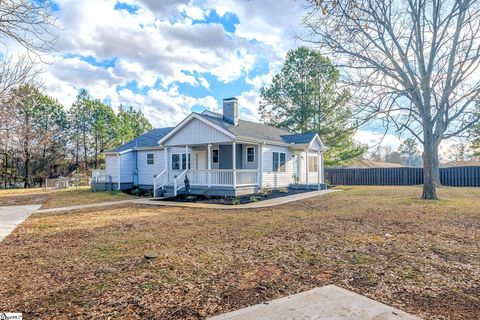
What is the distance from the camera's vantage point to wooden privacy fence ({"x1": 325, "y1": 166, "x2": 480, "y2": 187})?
A: 23.5m

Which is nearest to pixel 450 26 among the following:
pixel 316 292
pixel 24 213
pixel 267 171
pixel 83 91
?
pixel 267 171

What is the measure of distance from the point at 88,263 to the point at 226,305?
9.24 ft

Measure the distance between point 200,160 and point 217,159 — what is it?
1401 millimetres

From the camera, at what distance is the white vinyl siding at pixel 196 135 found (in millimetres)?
15609

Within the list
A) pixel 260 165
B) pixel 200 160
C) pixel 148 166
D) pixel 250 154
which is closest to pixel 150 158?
pixel 148 166

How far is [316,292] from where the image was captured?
10.9 ft

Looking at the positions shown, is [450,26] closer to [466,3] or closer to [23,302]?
[466,3]

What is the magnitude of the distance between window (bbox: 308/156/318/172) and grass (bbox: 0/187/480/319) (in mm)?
13449

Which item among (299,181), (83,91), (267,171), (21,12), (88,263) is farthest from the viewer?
(83,91)

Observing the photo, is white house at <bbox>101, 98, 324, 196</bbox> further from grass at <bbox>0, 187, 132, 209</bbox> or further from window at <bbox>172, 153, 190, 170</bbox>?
grass at <bbox>0, 187, 132, 209</bbox>

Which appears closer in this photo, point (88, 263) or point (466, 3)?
point (88, 263)

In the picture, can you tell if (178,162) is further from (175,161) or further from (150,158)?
(150,158)

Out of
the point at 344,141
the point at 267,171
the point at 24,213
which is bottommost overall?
the point at 24,213

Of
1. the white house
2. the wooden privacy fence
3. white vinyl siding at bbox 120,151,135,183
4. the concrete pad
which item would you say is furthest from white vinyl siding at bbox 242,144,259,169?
the concrete pad
